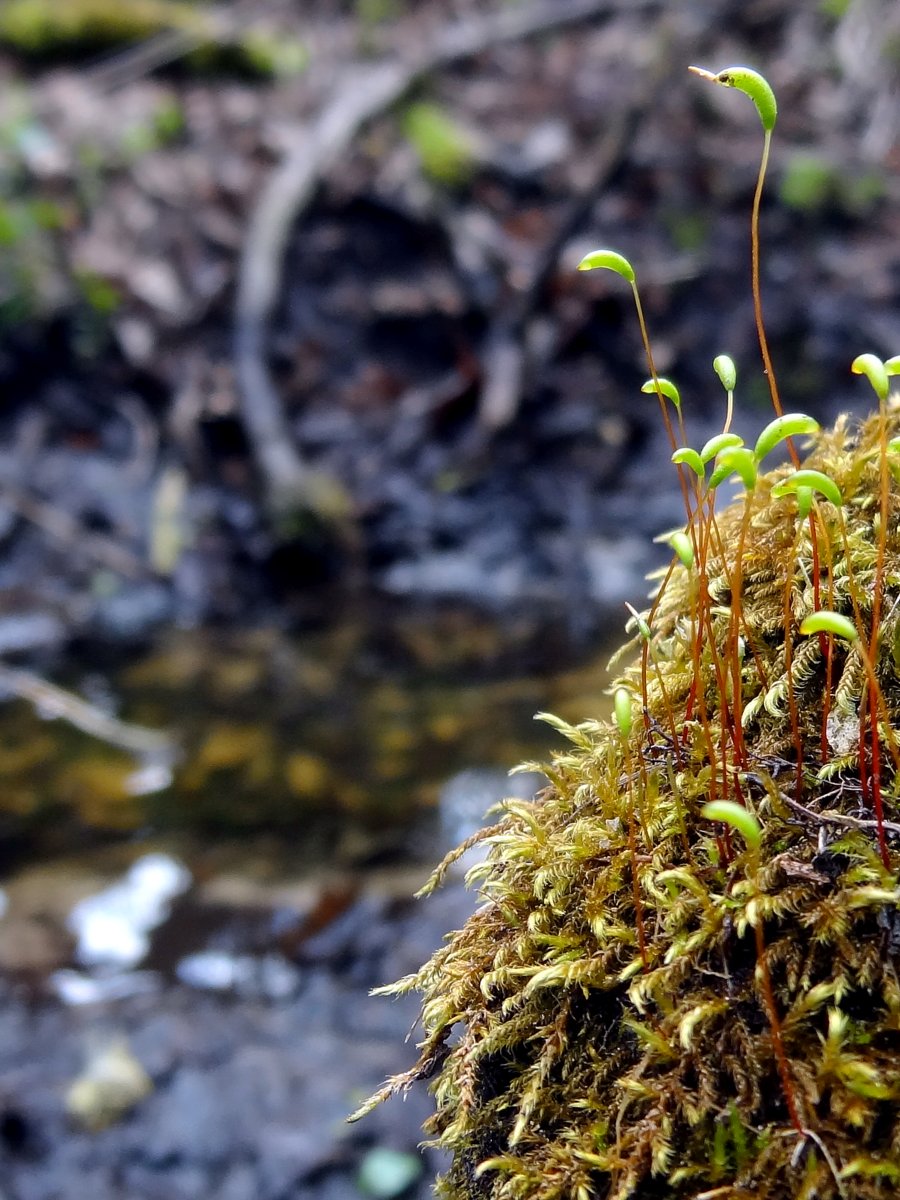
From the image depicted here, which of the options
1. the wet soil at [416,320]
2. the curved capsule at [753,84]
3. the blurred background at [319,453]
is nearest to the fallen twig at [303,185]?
the blurred background at [319,453]

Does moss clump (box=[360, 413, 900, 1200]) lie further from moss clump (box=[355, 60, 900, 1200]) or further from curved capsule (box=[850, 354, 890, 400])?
curved capsule (box=[850, 354, 890, 400])

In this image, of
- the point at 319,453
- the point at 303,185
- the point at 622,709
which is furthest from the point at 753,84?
the point at 303,185

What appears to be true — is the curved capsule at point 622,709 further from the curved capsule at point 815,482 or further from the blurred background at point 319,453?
the blurred background at point 319,453

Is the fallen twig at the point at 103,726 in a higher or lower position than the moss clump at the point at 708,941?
higher

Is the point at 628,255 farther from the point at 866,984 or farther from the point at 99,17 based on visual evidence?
the point at 866,984

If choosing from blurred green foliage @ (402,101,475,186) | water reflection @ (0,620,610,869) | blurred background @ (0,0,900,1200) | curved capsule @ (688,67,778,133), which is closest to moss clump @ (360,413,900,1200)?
curved capsule @ (688,67,778,133)

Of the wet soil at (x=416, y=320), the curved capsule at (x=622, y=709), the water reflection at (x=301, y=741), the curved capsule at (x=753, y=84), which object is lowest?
the curved capsule at (x=622, y=709)

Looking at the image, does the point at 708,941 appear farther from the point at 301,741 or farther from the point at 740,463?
the point at 301,741
